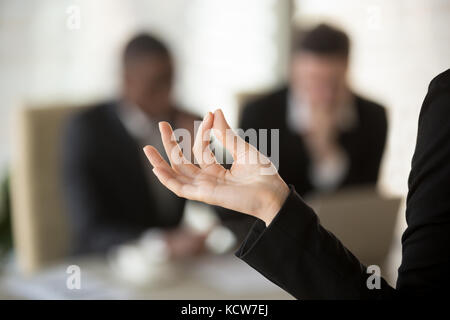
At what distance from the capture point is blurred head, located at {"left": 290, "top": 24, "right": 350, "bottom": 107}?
4.44 feet

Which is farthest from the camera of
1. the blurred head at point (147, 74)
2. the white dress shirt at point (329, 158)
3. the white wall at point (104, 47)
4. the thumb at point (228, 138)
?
the white wall at point (104, 47)

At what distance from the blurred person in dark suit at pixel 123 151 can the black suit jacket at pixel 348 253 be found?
0.83 metres

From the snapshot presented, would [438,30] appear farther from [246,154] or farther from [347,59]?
[246,154]

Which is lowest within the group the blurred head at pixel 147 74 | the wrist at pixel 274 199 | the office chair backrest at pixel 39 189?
the office chair backrest at pixel 39 189

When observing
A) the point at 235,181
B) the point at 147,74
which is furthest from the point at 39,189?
the point at 235,181

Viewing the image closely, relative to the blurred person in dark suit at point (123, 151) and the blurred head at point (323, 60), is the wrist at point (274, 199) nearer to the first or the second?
the blurred person in dark suit at point (123, 151)

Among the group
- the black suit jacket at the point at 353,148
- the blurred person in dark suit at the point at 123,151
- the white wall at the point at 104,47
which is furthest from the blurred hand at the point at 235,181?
the white wall at the point at 104,47

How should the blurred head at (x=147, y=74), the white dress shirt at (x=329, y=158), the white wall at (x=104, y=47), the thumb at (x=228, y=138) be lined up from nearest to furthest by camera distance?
the thumb at (x=228, y=138), the blurred head at (x=147, y=74), the white dress shirt at (x=329, y=158), the white wall at (x=104, y=47)

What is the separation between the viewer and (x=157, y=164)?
45cm

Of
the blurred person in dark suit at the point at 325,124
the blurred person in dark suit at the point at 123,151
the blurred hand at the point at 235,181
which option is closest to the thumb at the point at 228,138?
the blurred hand at the point at 235,181

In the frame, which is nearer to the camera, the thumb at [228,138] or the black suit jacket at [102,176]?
the thumb at [228,138]

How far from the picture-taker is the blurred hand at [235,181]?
17.2 inches

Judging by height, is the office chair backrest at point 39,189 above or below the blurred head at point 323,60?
below
